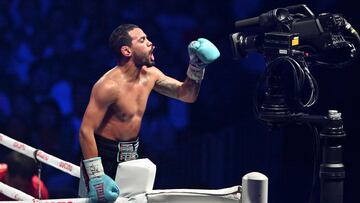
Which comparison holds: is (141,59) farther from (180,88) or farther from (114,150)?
(114,150)

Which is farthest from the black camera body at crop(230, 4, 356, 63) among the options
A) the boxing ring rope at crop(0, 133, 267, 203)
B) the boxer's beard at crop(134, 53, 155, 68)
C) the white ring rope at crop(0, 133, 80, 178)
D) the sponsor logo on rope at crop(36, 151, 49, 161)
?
the sponsor logo on rope at crop(36, 151, 49, 161)

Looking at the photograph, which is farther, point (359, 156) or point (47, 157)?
point (359, 156)

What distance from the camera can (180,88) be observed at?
347 centimetres

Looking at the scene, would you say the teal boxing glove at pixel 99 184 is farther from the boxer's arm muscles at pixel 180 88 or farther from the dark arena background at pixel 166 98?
the dark arena background at pixel 166 98

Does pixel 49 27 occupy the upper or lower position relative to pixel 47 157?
upper

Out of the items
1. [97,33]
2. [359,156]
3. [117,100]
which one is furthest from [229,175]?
[117,100]

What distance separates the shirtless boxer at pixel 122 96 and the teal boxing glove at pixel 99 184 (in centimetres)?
2

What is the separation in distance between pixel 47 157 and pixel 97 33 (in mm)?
1220

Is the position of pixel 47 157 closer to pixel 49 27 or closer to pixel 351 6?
pixel 49 27

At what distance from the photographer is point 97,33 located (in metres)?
4.62

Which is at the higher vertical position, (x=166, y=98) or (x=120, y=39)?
(x=120, y=39)

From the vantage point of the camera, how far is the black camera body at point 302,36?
312 cm

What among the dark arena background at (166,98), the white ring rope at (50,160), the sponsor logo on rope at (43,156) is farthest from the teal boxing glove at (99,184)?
the dark arena background at (166,98)

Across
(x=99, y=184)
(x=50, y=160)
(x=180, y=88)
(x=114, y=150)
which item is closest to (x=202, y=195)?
(x=99, y=184)
